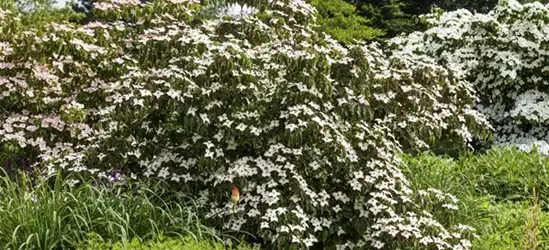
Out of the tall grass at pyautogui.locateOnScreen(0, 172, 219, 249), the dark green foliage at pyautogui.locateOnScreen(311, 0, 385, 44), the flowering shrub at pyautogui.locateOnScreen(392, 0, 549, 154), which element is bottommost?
the dark green foliage at pyautogui.locateOnScreen(311, 0, 385, 44)

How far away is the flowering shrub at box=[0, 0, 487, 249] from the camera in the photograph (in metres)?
4.43

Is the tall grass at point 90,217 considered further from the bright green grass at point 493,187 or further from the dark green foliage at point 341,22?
the dark green foliage at point 341,22

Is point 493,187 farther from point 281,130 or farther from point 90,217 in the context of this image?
point 90,217

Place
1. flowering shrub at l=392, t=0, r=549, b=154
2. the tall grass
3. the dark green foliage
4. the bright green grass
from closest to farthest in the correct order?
the tall grass < the bright green grass < flowering shrub at l=392, t=0, r=549, b=154 < the dark green foliage

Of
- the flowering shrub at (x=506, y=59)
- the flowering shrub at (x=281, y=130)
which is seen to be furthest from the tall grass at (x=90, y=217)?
the flowering shrub at (x=506, y=59)

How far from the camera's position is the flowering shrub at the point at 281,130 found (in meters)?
4.43

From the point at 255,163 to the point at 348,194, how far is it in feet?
2.21

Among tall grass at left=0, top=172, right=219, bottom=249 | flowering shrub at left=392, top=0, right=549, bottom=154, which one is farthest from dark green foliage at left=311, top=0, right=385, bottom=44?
tall grass at left=0, top=172, right=219, bottom=249

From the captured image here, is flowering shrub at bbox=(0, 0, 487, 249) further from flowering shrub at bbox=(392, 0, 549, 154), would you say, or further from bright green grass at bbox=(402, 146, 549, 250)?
flowering shrub at bbox=(392, 0, 549, 154)

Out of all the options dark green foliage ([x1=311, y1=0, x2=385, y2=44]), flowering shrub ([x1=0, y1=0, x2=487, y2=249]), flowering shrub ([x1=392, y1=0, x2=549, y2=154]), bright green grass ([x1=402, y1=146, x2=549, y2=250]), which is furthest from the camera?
dark green foliage ([x1=311, y1=0, x2=385, y2=44])

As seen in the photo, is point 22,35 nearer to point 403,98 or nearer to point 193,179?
point 193,179

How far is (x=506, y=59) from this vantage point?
32.2 ft

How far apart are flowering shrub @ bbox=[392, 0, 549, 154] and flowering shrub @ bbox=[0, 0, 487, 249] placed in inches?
192

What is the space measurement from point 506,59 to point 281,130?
6.20 m
